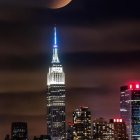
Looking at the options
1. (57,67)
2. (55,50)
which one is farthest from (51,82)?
(55,50)

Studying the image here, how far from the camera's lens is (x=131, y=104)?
136 meters

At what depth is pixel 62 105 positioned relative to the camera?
15888 cm

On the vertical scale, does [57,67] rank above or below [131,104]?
above

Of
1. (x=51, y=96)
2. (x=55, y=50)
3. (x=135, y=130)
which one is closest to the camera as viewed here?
(x=135, y=130)

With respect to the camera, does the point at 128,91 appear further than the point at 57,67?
No

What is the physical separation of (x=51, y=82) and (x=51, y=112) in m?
9.62

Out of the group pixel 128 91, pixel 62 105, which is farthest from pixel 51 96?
pixel 128 91

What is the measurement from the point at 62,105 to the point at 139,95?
86.3 ft

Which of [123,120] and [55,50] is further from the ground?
[55,50]

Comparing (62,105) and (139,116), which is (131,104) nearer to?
(139,116)

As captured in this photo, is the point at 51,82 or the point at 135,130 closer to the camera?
the point at 135,130

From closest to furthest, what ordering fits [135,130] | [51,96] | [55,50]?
1. [135,130]
2. [55,50]
3. [51,96]

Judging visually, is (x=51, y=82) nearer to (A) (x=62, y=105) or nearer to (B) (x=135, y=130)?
(A) (x=62, y=105)

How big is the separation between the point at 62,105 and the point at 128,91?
24.8 m
